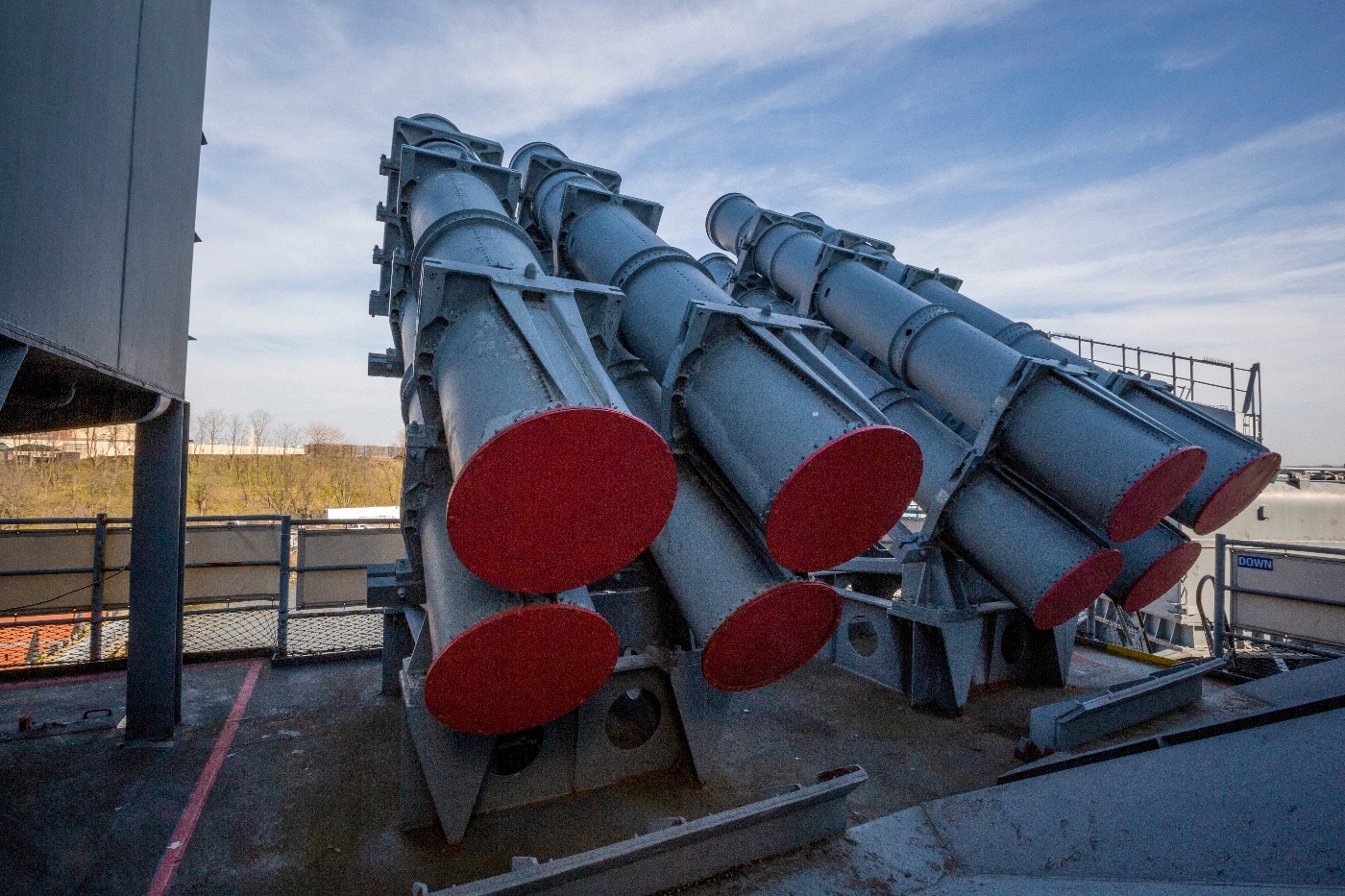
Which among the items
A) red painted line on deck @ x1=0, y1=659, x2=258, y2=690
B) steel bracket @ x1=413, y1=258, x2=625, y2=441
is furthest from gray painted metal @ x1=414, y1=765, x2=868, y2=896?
red painted line on deck @ x1=0, y1=659, x2=258, y2=690

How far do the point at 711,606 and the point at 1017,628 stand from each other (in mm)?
4679

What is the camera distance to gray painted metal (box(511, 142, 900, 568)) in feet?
9.87

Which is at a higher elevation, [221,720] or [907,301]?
[907,301]

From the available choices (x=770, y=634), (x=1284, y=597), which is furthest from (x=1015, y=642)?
(x=770, y=634)

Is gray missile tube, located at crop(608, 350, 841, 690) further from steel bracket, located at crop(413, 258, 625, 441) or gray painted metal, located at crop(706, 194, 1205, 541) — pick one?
gray painted metal, located at crop(706, 194, 1205, 541)

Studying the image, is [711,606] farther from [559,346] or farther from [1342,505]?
[1342,505]

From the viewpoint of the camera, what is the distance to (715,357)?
3.62m

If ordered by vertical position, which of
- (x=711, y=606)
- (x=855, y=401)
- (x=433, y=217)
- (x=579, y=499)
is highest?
(x=433, y=217)

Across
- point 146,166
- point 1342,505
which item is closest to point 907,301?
point 146,166

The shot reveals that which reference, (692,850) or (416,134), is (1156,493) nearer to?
(692,850)

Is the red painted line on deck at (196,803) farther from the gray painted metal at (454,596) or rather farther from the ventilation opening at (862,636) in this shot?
the ventilation opening at (862,636)

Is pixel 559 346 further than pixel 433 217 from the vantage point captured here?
No

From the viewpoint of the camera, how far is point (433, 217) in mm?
4098

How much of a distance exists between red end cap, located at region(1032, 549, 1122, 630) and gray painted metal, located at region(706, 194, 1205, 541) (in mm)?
323
